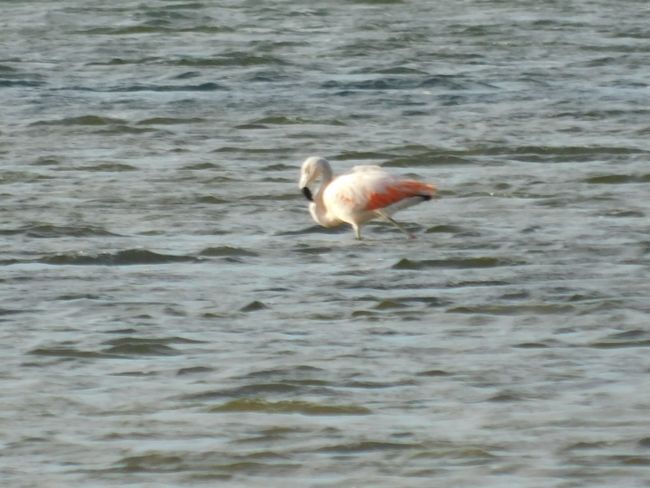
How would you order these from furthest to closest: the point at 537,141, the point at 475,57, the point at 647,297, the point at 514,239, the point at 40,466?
the point at 475,57
the point at 537,141
the point at 514,239
the point at 647,297
the point at 40,466

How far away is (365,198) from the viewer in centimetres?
1123

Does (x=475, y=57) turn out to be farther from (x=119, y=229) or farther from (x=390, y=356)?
(x=390, y=356)

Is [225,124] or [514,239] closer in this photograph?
[514,239]

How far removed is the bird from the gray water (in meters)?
0.15

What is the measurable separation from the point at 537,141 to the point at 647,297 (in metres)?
6.00

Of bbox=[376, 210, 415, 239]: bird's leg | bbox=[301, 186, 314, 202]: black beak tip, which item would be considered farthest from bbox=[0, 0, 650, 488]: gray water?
bbox=[301, 186, 314, 202]: black beak tip

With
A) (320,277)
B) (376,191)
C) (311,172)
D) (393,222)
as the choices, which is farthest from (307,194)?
(320,277)

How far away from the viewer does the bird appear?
1123cm

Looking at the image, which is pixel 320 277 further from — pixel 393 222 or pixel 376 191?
pixel 393 222

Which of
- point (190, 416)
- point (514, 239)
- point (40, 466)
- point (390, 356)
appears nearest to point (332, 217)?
point (514, 239)

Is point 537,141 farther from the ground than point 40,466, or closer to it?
closer to it

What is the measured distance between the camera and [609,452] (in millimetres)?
6738

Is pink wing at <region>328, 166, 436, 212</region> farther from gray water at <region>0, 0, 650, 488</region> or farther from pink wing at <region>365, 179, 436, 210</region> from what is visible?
gray water at <region>0, 0, 650, 488</region>

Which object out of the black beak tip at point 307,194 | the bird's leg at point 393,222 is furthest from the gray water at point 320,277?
the black beak tip at point 307,194
